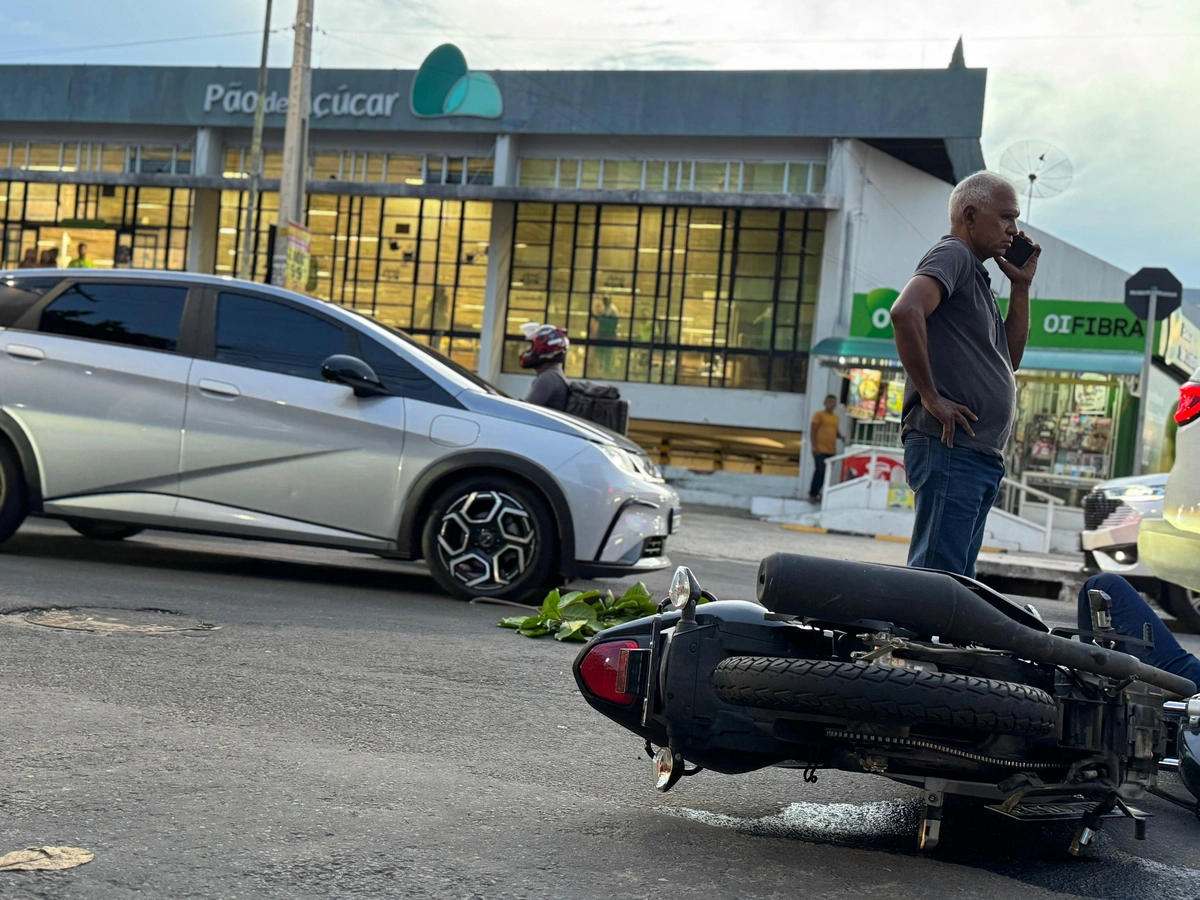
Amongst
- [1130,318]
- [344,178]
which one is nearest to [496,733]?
[1130,318]

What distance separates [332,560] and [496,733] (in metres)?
5.12

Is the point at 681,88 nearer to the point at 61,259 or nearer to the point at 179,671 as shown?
the point at 61,259

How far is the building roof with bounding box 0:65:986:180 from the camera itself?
2851 centimetres

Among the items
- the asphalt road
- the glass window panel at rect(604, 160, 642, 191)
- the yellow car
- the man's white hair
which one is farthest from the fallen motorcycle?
the glass window panel at rect(604, 160, 642, 191)

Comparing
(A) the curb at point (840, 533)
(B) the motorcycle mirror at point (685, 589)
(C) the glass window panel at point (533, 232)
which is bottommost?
(A) the curb at point (840, 533)

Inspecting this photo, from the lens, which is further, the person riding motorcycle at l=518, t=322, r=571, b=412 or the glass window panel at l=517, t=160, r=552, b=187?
the glass window panel at l=517, t=160, r=552, b=187

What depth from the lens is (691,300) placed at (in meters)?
32.0

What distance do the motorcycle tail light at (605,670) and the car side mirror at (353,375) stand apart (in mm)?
4086

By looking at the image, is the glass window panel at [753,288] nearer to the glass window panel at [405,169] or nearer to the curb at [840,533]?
the glass window panel at [405,169]

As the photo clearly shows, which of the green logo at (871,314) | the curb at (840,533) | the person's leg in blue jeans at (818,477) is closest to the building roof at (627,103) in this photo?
the green logo at (871,314)

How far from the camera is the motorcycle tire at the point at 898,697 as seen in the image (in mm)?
2648

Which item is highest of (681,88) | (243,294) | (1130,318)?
(681,88)

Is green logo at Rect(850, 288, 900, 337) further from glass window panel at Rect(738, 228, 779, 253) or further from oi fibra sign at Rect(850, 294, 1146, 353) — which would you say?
glass window panel at Rect(738, 228, 779, 253)

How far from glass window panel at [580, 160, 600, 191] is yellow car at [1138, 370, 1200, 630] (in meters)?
28.0
